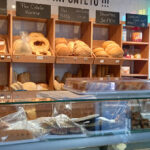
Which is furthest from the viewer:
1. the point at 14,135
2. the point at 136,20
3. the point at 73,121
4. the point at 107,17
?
the point at 136,20

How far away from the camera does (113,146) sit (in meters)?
1.19

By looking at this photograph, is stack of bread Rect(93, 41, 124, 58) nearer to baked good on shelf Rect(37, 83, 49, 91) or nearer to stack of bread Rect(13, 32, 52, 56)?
stack of bread Rect(13, 32, 52, 56)

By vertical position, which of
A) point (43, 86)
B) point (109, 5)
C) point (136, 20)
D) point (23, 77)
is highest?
point (109, 5)

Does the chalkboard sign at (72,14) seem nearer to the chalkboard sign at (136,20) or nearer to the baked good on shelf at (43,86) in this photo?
the chalkboard sign at (136,20)

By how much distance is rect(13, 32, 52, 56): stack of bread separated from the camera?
3.00m

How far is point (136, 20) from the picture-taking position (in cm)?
373

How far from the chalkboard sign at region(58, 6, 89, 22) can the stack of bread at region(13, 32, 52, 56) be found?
1.27ft

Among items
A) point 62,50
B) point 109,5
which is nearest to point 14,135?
point 62,50

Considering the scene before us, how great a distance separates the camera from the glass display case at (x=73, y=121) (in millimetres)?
1077

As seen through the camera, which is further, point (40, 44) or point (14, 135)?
point (40, 44)

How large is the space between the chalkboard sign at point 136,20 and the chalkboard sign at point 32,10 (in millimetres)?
1251

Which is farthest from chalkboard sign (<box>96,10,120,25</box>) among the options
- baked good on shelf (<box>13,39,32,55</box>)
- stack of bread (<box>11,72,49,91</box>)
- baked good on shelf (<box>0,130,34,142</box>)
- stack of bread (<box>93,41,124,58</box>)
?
baked good on shelf (<box>0,130,34,142</box>)

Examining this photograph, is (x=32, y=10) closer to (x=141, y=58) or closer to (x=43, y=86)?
(x=43, y=86)

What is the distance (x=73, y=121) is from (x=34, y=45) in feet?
7.05
